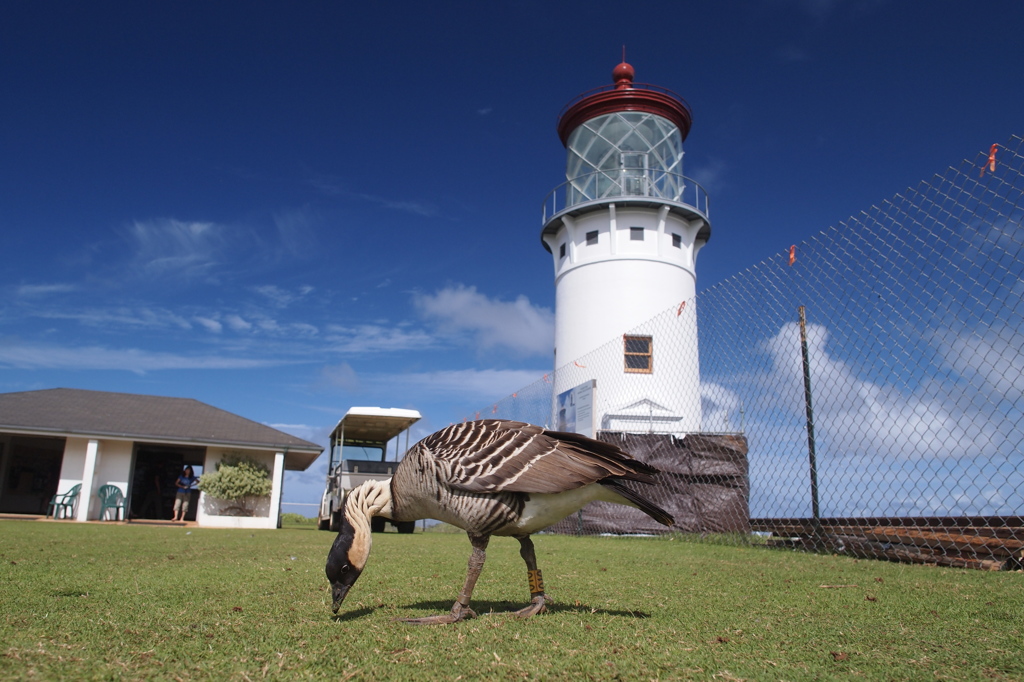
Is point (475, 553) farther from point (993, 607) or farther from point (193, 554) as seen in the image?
point (193, 554)

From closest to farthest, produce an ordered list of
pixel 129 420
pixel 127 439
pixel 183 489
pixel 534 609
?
1. pixel 534 609
2. pixel 127 439
3. pixel 183 489
4. pixel 129 420

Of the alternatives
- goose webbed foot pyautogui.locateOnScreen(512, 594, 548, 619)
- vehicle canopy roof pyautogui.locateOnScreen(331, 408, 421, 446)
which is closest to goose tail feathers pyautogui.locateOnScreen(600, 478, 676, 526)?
goose webbed foot pyautogui.locateOnScreen(512, 594, 548, 619)

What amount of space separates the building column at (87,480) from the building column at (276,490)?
220 inches

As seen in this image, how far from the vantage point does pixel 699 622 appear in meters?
4.40

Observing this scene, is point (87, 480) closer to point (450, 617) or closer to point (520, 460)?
point (450, 617)

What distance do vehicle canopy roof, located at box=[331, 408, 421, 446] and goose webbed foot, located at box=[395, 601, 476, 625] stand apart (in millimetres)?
13683

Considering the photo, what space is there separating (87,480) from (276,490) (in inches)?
231

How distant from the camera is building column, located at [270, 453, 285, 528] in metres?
22.4

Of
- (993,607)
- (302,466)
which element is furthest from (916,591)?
(302,466)

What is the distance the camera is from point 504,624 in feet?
13.8

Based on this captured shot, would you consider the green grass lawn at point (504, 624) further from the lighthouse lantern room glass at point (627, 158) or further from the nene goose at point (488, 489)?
the lighthouse lantern room glass at point (627, 158)

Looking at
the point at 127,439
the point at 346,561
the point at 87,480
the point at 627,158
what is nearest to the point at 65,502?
the point at 87,480

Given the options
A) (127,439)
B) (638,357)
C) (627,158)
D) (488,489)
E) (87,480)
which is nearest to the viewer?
(488,489)

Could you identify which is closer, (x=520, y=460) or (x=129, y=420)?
(x=520, y=460)
